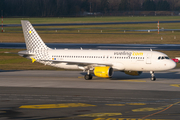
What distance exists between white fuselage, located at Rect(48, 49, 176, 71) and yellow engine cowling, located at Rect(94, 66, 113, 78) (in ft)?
4.66

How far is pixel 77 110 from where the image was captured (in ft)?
82.7

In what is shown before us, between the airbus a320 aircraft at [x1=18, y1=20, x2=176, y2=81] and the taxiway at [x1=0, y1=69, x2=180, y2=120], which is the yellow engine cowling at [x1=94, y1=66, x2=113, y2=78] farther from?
the taxiway at [x1=0, y1=69, x2=180, y2=120]

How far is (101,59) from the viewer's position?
1640 inches

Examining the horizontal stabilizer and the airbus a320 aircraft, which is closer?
the airbus a320 aircraft

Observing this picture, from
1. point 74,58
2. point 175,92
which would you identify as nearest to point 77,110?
point 175,92

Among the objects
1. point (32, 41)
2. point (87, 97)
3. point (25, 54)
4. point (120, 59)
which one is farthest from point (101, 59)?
point (87, 97)

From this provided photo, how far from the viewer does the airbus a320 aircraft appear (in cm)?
3981

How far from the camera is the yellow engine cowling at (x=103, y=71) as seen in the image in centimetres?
3909

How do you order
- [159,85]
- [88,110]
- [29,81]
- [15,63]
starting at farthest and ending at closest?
[15,63] < [29,81] < [159,85] < [88,110]

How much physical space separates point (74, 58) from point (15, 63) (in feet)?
65.3

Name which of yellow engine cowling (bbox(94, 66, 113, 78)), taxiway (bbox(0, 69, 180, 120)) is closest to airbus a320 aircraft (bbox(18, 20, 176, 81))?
yellow engine cowling (bbox(94, 66, 113, 78))

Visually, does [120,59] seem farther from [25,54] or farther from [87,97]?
[25,54]

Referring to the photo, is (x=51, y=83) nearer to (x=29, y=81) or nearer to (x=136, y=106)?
(x=29, y=81)

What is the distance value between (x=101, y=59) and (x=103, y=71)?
2883 millimetres
